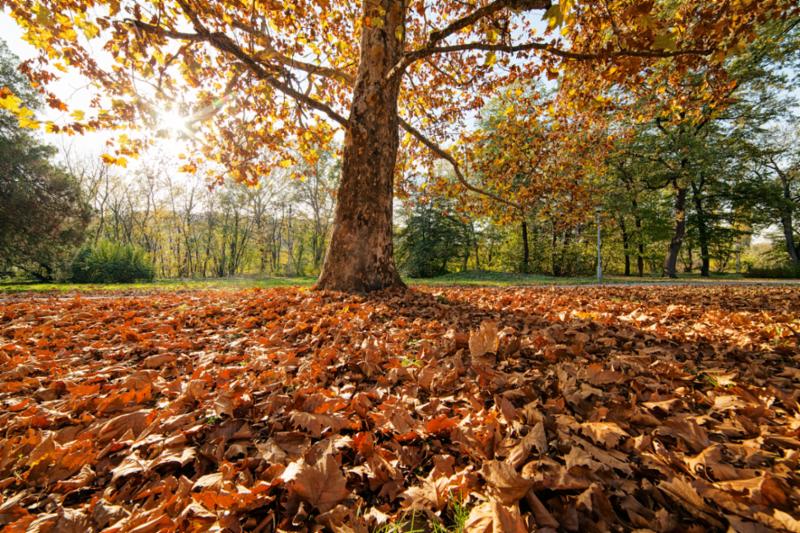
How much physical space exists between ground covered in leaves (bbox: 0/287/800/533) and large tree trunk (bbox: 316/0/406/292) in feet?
8.10

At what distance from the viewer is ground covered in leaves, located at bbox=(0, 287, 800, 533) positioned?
1.01 m

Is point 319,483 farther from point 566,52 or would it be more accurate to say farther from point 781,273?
point 781,273

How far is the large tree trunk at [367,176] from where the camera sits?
17.1ft

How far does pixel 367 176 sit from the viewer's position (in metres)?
5.21

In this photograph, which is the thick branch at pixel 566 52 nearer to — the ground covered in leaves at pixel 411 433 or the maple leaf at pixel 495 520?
the ground covered in leaves at pixel 411 433

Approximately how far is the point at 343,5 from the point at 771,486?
914 centimetres

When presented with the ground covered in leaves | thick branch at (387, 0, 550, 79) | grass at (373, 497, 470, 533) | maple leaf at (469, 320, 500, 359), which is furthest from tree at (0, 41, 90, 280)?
grass at (373, 497, 470, 533)

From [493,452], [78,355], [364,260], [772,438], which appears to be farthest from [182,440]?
[364,260]

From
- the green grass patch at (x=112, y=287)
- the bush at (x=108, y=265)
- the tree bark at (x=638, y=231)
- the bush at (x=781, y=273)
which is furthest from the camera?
the tree bark at (x=638, y=231)

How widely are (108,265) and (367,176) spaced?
16.2 m

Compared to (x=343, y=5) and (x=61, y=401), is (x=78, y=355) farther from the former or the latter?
(x=343, y=5)

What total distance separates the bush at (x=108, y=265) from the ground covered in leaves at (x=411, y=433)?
1541cm

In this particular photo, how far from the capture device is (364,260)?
5.27 metres

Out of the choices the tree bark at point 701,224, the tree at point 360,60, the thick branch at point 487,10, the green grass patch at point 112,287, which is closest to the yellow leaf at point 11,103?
the tree at point 360,60
